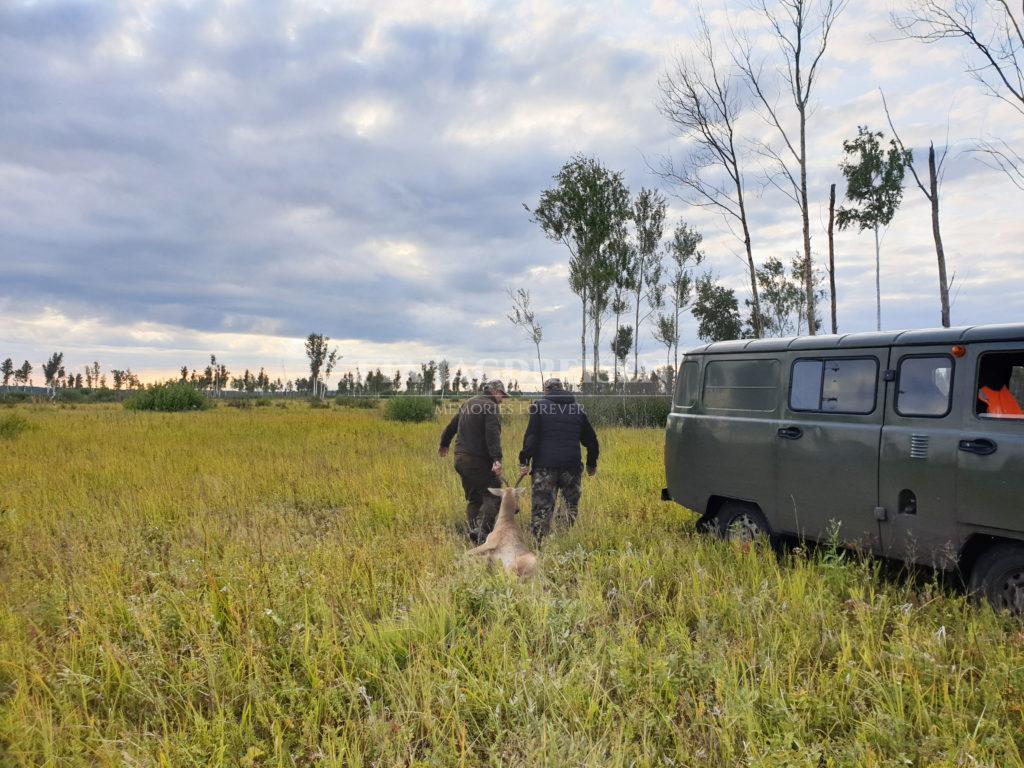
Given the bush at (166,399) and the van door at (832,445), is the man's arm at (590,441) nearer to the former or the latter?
the van door at (832,445)

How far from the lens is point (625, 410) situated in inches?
952

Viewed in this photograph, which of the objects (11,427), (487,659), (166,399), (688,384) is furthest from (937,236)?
(166,399)

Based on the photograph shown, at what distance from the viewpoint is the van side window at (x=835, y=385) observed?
489 cm

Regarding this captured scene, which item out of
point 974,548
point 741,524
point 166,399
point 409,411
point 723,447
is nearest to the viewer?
point 974,548

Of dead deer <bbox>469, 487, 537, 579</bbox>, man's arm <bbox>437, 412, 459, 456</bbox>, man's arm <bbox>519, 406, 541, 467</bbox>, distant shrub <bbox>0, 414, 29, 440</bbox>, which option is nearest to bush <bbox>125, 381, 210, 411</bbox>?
distant shrub <bbox>0, 414, 29, 440</bbox>

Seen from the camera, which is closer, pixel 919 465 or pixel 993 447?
pixel 993 447

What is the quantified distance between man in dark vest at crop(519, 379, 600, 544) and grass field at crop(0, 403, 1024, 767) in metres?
0.83

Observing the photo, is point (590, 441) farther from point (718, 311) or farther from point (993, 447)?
point (718, 311)

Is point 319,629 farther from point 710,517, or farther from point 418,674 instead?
point 710,517

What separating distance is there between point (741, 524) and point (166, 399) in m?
34.0

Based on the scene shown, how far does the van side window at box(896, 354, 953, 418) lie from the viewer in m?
4.41

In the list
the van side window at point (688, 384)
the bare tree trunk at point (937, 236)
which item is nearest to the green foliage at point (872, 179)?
the bare tree trunk at point (937, 236)

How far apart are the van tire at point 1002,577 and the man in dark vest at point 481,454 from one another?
4.66 m

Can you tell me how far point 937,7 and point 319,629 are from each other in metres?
14.9
